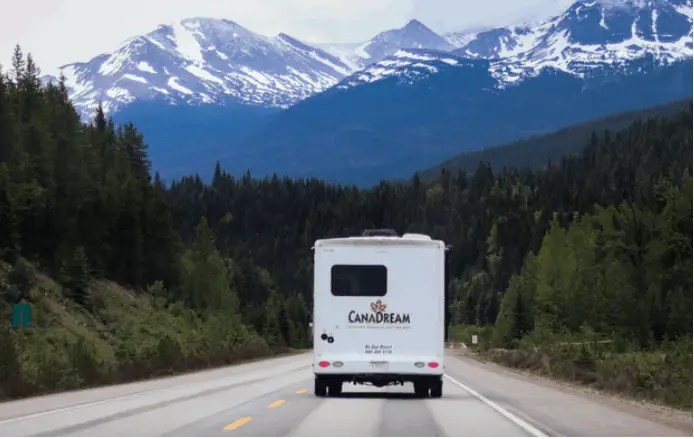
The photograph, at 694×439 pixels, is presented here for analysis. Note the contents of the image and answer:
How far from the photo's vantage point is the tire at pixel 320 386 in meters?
27.5

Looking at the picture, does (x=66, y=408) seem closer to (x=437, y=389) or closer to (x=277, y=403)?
(x=277, y=403)

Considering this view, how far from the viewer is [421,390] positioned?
1105 inches

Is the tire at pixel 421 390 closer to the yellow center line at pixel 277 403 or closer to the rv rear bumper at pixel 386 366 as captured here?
the rv rear bumper at pixel 386 366

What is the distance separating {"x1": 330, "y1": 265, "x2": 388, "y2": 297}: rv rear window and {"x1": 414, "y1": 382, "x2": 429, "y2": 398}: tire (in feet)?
9.76

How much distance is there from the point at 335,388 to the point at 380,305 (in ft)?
10.5

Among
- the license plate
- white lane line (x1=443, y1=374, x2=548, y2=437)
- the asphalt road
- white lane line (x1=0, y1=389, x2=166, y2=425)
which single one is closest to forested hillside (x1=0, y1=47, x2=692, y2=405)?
white lane line (x1=0, y1=389, x2=166, y2=425)

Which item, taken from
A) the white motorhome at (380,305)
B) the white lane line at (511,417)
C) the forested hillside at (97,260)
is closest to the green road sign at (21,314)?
the forested hillside at (97,260)

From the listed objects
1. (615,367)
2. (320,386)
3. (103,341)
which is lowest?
(103,341)

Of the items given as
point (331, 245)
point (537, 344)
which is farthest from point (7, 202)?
point (331, 245)

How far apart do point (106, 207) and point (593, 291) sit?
130ft

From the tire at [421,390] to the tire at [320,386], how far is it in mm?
2177

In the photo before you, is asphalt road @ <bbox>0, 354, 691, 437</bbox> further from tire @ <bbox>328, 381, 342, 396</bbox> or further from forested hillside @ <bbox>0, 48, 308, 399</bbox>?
forested hillside @ <bbox>0, 48, 308, 399</bbox>

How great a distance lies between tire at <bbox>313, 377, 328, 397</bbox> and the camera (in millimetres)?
27500

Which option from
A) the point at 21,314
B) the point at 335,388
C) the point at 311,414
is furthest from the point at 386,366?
the point at 21,314
